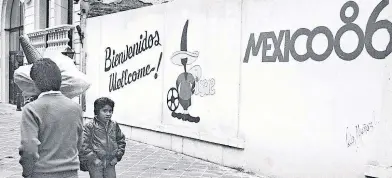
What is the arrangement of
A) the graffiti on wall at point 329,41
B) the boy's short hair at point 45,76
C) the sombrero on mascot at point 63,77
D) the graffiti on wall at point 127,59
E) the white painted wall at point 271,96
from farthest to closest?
the graffiti on wall at point 127,59
the white painted wall at point 271,96
the graffiti on wall at point 329,41
the sombrero on mascot at point 63,77
the boy's short hair at point 45,76

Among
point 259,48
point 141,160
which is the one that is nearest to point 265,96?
point 259,48

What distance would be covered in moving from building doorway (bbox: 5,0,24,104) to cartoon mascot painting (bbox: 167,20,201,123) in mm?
11538

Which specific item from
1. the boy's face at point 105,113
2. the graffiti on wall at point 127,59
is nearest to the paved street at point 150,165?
the graffiti on wall at point 127,59

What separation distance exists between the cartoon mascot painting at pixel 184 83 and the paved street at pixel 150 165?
818 millimetres

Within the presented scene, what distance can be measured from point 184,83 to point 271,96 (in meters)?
2.17

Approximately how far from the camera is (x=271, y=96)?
6555 mm

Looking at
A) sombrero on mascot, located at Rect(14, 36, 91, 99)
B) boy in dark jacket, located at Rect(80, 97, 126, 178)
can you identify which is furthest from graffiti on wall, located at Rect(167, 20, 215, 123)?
sombrero on mascot, located at Rect(14, 36, 91, 99)

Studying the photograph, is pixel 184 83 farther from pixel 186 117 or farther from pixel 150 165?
pixel 150 165

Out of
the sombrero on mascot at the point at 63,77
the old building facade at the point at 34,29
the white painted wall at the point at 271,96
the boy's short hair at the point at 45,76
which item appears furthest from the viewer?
the old building facade at the point at 34,29

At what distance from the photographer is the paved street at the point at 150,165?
6876 mm

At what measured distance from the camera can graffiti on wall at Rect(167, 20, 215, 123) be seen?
25.7 feet

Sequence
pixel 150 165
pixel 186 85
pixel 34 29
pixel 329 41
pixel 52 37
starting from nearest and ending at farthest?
pixel 329 41 < pixel 150 165 < pixel 186 85 < pixel 52 37 < pixel 34 29

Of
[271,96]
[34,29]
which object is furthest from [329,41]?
[34,29]
